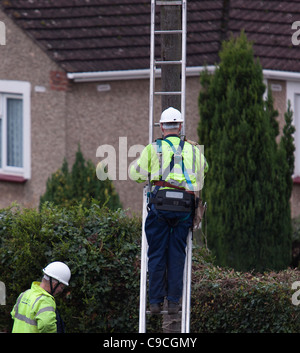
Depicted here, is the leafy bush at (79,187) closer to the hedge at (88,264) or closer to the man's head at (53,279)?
the hedge at (88,264)

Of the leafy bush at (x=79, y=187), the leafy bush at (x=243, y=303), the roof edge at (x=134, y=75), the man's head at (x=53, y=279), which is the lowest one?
the leafy bush at (x=243, y=303)

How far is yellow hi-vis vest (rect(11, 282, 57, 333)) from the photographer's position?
6953 mm

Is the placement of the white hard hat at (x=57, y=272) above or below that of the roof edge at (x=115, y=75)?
below

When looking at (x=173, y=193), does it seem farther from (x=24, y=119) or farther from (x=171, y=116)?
(x=24, y=119)

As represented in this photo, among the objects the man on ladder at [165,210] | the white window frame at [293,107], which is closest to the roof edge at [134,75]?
the white window frame at [293,107]

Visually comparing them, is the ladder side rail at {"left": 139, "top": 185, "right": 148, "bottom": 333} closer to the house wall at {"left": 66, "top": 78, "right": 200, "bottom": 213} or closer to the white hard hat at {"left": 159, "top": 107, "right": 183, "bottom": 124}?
the white hard hat at {"left": 159, "top": 107, "right": 183, "bottom": 124}

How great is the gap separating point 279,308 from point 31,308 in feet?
8.75

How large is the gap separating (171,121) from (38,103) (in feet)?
23.0

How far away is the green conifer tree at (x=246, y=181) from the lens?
37.0 ft

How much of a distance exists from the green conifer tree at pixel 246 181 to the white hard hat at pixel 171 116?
4.04 metres

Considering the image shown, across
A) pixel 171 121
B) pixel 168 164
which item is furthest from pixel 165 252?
pixel 171 121
